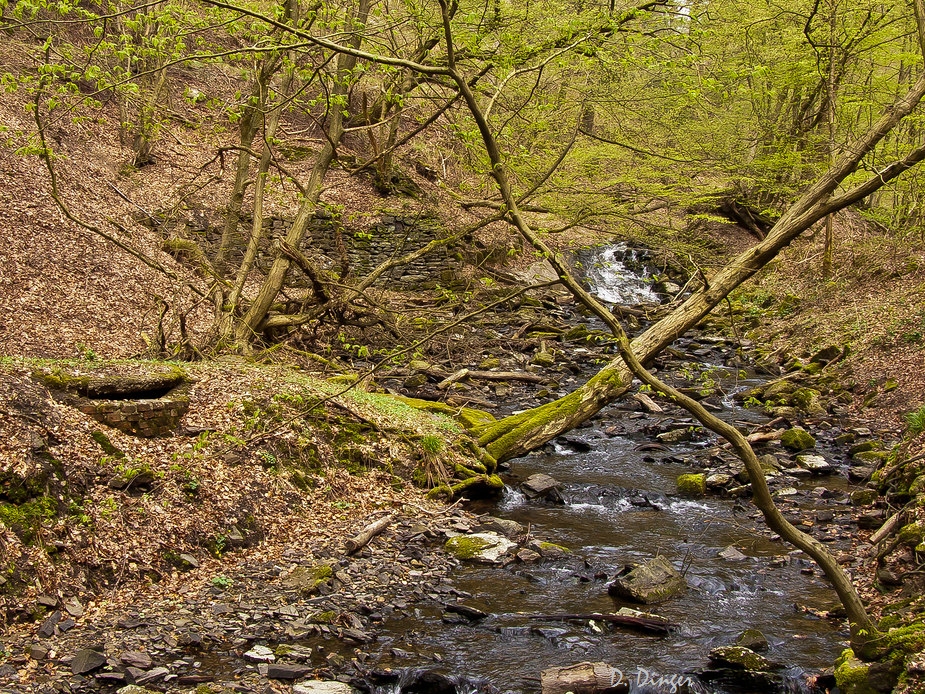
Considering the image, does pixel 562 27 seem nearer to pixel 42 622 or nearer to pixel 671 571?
pixel 671 571

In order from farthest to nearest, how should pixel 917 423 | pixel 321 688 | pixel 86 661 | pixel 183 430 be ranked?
pixel 917 423
pixel 183 430
pixel 321 688
pixel 86 661

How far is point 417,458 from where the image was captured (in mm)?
8703

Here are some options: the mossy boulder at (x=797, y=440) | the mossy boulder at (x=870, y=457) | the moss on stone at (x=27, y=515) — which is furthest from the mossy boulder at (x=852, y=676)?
the mossy boulder at (x=797, y=440)

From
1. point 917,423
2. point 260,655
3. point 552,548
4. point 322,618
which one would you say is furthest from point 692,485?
point 260,655

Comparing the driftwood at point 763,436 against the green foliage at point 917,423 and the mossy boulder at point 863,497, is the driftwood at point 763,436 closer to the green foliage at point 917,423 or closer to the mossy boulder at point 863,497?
the mossy boulder at point 863,497

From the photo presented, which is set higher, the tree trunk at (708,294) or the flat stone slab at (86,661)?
the tree trunk at (708,294)

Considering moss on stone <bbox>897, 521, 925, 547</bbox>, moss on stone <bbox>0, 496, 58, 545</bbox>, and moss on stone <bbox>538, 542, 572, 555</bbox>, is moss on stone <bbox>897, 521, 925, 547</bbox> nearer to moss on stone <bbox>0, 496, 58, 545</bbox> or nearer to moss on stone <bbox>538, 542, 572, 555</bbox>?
moss on stone <bbox>538, 542, 572, 555</bbox>

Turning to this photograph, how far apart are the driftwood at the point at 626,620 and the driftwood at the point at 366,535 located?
6.29 ft

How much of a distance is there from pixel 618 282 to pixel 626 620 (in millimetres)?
18566

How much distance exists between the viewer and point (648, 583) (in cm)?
618

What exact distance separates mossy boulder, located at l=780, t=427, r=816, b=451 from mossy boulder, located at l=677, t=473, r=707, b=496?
221 cm

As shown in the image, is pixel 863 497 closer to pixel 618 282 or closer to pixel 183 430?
pixel 183 430

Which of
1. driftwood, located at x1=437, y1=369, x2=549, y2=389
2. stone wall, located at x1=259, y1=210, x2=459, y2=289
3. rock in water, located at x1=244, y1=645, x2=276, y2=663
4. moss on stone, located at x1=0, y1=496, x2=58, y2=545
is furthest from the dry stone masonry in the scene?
stone wall, located at x1=259, y1=210, x2=459, y2=289

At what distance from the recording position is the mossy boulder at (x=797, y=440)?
1032 cm
